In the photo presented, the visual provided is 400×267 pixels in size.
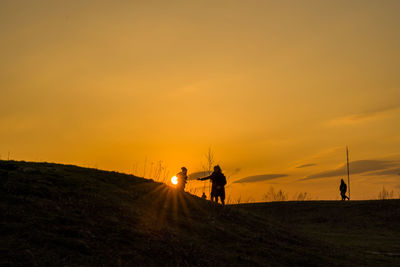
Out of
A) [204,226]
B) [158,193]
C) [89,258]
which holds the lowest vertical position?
[89,258]

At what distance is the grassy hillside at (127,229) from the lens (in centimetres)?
1116

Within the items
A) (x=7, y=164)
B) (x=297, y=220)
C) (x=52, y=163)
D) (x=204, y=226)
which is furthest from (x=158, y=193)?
(x=297, y=220)

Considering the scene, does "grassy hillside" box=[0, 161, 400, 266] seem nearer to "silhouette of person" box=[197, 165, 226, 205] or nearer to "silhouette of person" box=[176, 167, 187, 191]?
"silhouette of person" box=[197, 165, 226, 205]

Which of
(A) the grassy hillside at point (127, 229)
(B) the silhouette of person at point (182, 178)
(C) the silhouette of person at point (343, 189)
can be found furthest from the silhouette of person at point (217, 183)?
(C) the silhouette of person at point (343, 189)

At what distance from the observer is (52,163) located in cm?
2055

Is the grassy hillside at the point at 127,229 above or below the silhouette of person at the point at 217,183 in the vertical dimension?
below

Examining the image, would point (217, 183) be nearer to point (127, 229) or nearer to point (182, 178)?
point (182, 178)

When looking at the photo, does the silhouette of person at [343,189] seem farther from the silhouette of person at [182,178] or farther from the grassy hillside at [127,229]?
the silhouette of person at [182,178]

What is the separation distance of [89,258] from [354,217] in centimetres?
3186

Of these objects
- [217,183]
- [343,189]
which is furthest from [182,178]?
[343,189]

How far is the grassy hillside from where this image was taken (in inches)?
439

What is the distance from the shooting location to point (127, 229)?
545 inches

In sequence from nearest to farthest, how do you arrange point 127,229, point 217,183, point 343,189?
point 127,229 → point 217,183 → point 343,189

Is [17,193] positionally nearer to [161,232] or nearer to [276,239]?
[161,232]
